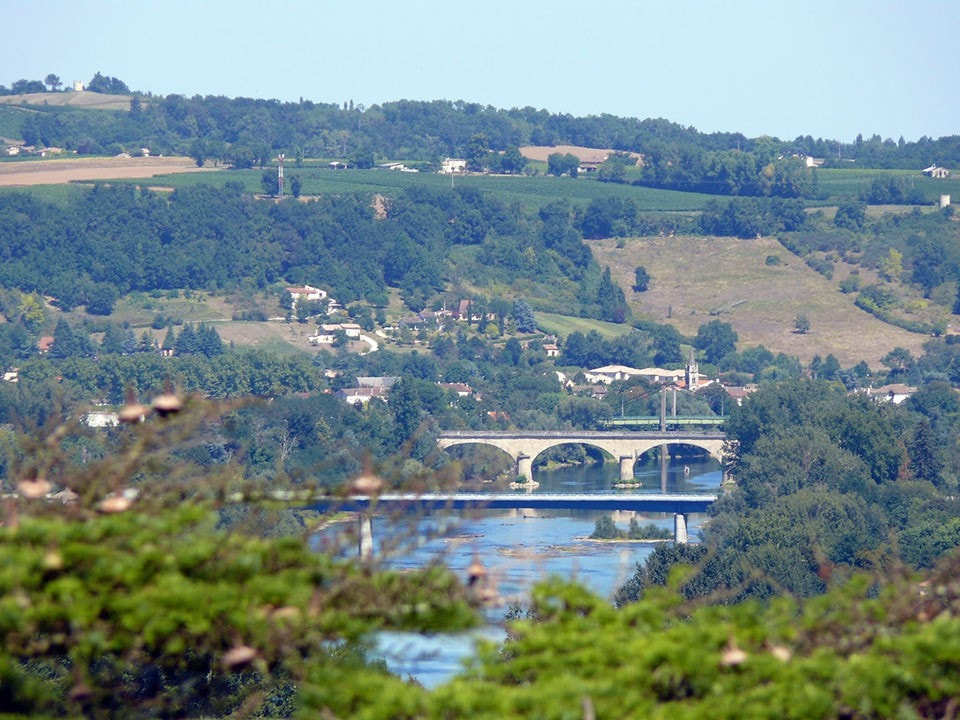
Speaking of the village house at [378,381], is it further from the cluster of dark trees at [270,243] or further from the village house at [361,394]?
the cluster of dark trees at [270,243]

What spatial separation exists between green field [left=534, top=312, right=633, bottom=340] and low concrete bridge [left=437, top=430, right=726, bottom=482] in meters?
46.7

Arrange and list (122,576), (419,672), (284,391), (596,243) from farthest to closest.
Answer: (596,243) < (284,391) < (419,672) < (122,576)

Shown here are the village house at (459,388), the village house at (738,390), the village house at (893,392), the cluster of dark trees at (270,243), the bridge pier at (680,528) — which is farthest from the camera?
the cluster of dark trees at (270,243)

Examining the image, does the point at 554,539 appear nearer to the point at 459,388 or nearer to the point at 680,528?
the point at 680,528

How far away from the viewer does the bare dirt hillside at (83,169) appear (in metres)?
179

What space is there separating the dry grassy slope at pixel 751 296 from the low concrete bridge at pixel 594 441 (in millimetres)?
40729

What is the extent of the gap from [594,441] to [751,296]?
197 ft

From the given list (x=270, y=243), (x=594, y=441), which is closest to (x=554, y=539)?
(x=594, y=441)

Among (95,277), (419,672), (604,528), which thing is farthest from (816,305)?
(419,672)

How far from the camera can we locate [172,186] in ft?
592

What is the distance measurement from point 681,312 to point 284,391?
55347 millimetres

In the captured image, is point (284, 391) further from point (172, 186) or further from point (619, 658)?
point (619, 658)

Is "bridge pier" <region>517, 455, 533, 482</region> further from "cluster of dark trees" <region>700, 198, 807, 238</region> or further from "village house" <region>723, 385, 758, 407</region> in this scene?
"cluster of dark trees" <region>700, 198, 807, 238</region>

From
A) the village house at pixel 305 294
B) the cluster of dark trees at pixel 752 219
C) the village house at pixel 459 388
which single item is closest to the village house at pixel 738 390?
the village house at pixel 459 388
